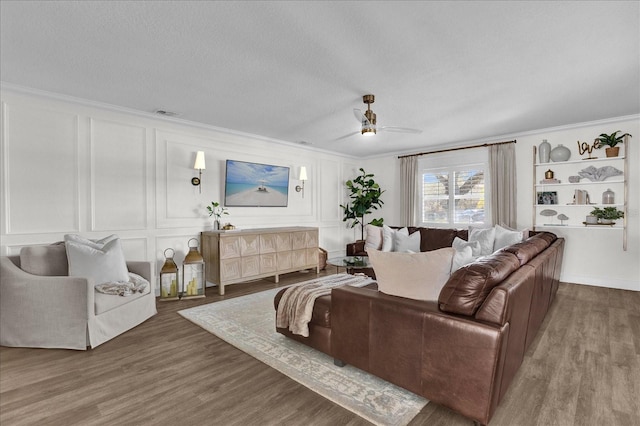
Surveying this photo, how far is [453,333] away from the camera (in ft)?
5.79

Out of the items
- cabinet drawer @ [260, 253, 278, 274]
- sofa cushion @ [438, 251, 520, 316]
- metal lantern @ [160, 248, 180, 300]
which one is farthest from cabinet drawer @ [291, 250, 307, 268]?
sofa cushion @ [438, 251, 520, 316]

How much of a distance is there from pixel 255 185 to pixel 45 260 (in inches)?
124

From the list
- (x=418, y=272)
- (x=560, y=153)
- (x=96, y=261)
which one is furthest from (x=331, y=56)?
(x=560, y=153)

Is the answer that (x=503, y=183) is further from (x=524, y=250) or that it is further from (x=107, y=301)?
(x=107, y=301)

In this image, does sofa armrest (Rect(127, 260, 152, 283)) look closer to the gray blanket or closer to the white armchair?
the white armchair

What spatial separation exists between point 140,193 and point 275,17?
3.31 meters

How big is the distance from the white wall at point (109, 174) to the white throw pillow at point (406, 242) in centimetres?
245

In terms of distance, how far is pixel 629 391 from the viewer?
2125mm

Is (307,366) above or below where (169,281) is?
below

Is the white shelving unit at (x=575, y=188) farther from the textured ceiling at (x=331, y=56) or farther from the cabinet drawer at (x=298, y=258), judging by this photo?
the cabinet drawer at (x=298, y=258)

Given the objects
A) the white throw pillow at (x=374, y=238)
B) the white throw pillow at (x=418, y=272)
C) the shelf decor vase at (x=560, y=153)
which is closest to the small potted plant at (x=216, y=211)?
the white throw pillow at (x=374, y=238)

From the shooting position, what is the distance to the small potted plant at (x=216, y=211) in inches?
197

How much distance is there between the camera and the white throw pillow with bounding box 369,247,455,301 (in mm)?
2047

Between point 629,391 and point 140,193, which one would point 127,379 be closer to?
point 140,193
